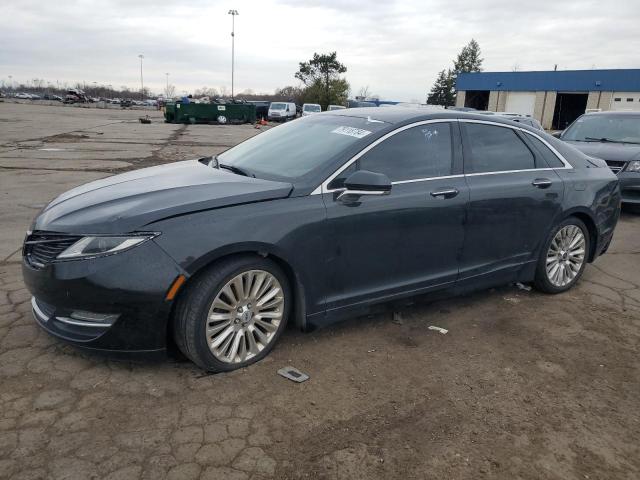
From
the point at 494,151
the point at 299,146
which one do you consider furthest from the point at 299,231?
the point at 494,151

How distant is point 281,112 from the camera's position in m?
43.0

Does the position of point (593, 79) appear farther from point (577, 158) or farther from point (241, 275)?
point (241, 275)

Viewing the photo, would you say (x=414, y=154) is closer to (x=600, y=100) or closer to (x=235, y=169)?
(x=235, y=169)

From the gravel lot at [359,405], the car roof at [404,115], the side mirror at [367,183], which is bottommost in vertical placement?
the gravel lot at [359,405]

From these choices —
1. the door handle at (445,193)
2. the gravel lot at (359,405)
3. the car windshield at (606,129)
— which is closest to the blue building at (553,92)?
the car windshield at (606,129)

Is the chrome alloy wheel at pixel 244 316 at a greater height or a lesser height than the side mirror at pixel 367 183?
lesser

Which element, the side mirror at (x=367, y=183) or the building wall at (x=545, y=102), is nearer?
the side mirror at (x=367, y=183)

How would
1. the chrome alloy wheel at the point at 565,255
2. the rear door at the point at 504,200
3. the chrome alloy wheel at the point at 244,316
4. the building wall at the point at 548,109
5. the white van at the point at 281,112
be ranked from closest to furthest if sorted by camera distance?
the chrome alloy wheel at the point at 244,316 → the rear door at the point at 504,200 → the chrome alloy wheel at the point at 565,255 → the white van at the point at 281,112 → the building wall at the point at 548,109

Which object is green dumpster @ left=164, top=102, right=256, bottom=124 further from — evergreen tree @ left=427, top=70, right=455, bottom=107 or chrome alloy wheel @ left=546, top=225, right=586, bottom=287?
evergreen tree @ left=427, top=70, right=455, bottom=107

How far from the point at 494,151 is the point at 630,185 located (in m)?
5.12

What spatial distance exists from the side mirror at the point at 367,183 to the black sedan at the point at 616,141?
6335mm

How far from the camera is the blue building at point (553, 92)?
42.7m

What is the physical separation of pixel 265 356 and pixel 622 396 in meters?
2.21

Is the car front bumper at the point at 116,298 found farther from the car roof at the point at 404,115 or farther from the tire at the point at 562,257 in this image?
the tire at the point at 562,257
